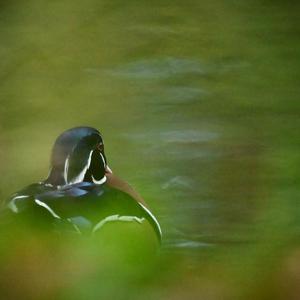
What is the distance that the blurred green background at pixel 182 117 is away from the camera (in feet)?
6.37

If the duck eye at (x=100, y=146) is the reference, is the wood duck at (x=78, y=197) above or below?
below

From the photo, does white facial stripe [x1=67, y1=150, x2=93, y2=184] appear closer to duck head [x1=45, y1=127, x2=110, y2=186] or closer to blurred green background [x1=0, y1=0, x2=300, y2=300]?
duck head [x1=45, y1=127, x2=110, y2=186]

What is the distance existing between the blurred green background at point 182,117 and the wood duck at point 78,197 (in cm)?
8

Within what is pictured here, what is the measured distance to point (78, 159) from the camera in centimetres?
186

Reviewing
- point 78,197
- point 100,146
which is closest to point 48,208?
point 78,197

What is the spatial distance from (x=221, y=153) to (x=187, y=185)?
0.09 metres

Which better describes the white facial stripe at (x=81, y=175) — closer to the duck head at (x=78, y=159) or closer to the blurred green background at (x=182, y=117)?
the duck head at (x=78, y=159)

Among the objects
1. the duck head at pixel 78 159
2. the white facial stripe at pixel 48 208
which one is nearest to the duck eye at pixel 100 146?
the duck head at pixel 78 159

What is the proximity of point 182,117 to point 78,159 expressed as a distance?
270 mm

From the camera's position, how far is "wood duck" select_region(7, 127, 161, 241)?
6.05 ft

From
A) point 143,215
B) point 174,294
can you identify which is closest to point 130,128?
point 143,215

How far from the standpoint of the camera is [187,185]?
1993mm

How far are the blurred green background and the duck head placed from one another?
3.1 inches

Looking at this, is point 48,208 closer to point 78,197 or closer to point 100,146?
point 78,197
